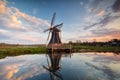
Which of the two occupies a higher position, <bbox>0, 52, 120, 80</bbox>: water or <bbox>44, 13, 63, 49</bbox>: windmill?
<bbox>44, 13, 63, 49</bbox>: windmill

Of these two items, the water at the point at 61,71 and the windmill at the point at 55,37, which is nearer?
the water at the point at 61,71

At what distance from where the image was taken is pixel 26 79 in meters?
11.2

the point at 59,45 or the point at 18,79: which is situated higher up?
the point at 59,45

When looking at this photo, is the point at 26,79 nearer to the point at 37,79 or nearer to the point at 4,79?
the point at 37,79

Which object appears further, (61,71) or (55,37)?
(55,37)

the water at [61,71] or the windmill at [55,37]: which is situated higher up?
the windmill at [55,37]

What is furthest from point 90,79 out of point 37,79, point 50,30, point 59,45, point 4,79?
point 50,30

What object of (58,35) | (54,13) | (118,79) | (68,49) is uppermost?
(54,13)

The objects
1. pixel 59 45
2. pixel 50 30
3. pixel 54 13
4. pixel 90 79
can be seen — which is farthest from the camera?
pixel 54 13

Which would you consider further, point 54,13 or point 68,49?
point 54,13

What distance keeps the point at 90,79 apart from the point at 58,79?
2.49 metres

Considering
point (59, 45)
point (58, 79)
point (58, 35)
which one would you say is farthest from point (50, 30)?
point (58, 79)

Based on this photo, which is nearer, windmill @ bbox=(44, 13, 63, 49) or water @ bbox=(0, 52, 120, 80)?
water @ bbox=(0, 52, 120, 80)

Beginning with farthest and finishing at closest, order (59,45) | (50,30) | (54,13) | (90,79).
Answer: (54,13)
(50,30)
(59,45)
(90,79)
